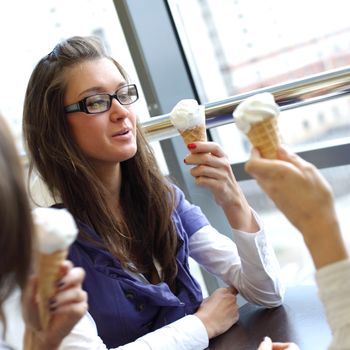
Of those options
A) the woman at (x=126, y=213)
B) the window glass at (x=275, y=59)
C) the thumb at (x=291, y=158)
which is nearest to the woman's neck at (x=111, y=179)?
the woman at (x=126, y=213)

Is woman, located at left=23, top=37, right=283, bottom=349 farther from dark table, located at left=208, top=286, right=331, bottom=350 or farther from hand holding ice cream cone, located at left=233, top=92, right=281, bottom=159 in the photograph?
hand holding ice cream cone, located at left=233, top=92, right=281, bottom=159

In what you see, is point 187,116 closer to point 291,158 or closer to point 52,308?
point 291,158

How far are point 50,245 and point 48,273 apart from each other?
0.06m

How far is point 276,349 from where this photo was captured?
1451 millimetres

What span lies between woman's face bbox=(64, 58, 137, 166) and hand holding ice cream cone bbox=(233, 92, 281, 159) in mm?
674

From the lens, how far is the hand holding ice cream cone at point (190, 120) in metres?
1.82

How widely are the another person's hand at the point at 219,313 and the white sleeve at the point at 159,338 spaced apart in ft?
0.08

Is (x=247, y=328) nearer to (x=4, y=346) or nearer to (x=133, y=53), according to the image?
(x=4, y=346)

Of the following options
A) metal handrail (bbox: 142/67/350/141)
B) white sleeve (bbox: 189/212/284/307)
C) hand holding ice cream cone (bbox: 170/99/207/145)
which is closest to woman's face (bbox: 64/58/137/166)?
hand holding ice cream cone (bbox: 170/99/207/145)

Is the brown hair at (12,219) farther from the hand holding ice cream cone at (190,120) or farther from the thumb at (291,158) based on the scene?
the hand holding ice cream cone at (190,120)

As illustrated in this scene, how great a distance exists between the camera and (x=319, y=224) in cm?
105

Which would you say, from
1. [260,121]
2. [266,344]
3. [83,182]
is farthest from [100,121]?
[266,344]

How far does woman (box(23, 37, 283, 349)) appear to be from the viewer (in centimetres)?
→ 183

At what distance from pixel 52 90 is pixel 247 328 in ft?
3.19
